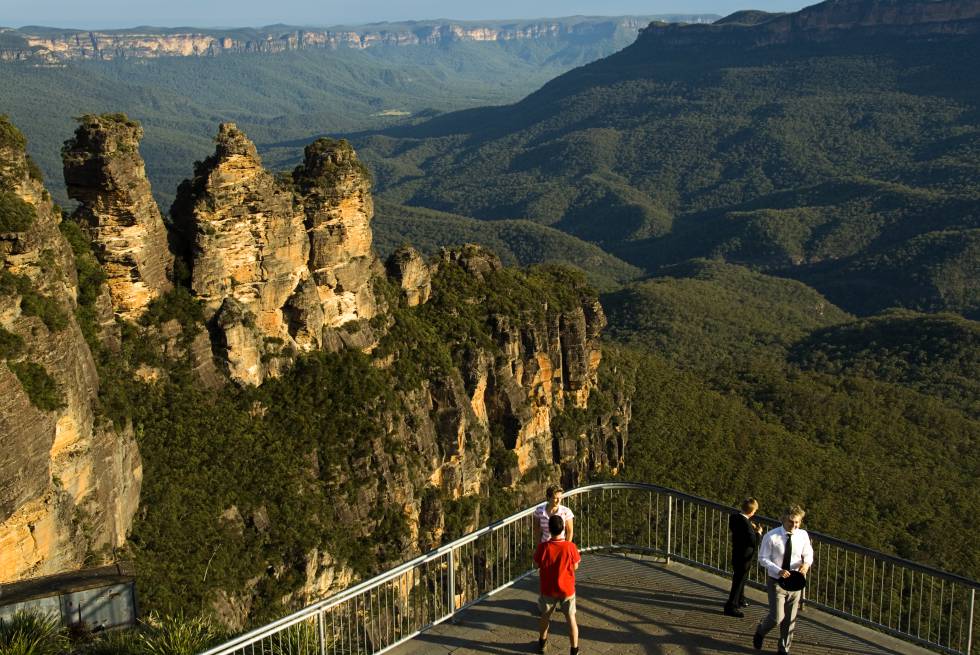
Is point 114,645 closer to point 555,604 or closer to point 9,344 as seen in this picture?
point 555,604

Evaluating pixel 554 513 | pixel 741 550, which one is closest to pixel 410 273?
pixel 741 550

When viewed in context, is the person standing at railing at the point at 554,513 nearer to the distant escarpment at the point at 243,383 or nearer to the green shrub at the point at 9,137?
the distant escarpment at the point at 243,383

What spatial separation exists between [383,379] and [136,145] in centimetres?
1361

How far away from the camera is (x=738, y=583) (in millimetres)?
16141

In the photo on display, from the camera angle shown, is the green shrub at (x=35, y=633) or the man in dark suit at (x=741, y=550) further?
the man in dark suit at (x=741, y=550)

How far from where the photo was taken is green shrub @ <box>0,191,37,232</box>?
77.2 ft

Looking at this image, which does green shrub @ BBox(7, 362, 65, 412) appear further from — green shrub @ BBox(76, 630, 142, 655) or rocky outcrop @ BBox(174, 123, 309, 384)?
rocky outcrop @ BBox(174, 123, 309, 384)

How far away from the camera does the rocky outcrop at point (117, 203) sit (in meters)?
29.5

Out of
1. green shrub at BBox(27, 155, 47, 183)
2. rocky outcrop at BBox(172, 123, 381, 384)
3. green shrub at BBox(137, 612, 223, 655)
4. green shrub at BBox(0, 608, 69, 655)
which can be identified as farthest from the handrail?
rocky outcrop at BBox(172, 123, 381, 384)

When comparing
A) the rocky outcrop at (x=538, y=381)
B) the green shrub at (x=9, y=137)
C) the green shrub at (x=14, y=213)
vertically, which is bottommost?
the rocky outcrop at (x=538, y=381)

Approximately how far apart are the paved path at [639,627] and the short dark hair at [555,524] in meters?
2.03

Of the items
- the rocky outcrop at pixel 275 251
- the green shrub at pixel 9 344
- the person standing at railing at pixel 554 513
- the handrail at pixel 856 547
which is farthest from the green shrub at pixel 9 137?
the person standing at railing at pixel 554 513

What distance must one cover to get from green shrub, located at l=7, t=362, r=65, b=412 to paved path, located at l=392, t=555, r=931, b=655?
12.0m

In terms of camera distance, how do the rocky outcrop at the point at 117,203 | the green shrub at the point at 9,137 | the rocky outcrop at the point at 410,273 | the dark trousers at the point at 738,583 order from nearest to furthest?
the dark trousers at the point at 738,583 < the green shrub at the point at 9,137 < the rocky outcrop at the point at 117,203 < the rocky outcrop at the point at 410,273
